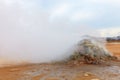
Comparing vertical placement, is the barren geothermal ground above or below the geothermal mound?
below

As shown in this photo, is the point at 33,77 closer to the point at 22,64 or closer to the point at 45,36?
the point at 22,64

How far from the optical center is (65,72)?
790cm

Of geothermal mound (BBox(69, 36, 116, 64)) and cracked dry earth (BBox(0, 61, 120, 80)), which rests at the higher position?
geothermal mound (BBox(69, 36, 116, 64))

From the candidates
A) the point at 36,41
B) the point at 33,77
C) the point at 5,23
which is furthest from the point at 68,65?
the point at 5,23

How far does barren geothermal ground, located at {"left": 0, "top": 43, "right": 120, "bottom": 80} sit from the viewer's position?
723 cm

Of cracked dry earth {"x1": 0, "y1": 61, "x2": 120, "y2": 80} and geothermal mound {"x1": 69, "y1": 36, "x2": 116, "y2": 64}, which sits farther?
geothermal mound {"x1": 69, "y1": 36, "x2": 116, "y2": 64}

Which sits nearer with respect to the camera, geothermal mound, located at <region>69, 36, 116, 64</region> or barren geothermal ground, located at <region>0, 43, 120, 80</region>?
barren geothermal ground, located at <region>0, 43, 120, 80</region>

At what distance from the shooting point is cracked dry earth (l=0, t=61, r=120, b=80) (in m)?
7.22

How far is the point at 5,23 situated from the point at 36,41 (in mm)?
1607

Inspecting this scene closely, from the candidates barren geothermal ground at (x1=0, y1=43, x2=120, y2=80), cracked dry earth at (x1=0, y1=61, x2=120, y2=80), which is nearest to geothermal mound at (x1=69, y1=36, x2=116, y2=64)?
barren geothermal ground at (x1=0, y1=43, x2=120, y2=80)

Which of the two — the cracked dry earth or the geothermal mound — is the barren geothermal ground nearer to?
the cracked dry earth

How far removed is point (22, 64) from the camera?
9727 mm


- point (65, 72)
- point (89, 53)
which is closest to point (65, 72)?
point (65, 72)

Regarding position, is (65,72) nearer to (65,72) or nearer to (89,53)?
(65,72)
